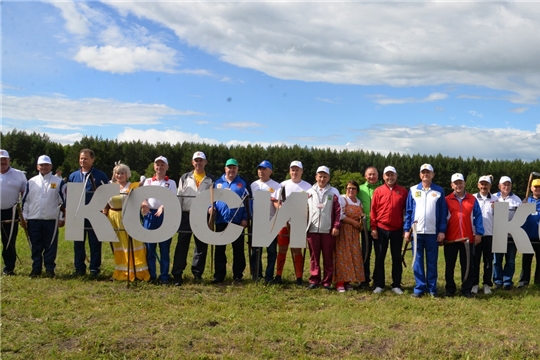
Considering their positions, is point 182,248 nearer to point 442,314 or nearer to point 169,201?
point 169,201

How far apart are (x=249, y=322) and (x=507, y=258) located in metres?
4.92

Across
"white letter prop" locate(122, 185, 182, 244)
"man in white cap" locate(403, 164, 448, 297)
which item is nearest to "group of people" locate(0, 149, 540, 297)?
"man in white cap" locate(403, 164, 448, 297)

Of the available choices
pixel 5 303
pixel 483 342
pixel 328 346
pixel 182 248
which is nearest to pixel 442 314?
pixel 483 342

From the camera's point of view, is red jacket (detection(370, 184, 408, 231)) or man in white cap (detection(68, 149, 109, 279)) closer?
red jacket (detection(370, 184, 408, 231))

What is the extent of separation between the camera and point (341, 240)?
7.91m

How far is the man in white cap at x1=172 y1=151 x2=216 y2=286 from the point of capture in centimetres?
794

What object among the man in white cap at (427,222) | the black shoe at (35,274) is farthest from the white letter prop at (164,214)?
the man in white cap at (427,222)

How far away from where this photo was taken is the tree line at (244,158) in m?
36.9

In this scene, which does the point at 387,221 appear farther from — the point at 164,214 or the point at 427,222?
the point at 164,214

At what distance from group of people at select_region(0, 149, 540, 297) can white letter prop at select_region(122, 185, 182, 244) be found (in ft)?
0.38

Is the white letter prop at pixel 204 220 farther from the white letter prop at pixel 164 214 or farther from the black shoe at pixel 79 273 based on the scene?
the black shoe at pixel 79 273

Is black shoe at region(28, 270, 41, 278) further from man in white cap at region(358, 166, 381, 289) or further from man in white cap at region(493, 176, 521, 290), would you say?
man in white cap at region(493, 176, 521, 290)

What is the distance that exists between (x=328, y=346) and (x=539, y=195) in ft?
17.0

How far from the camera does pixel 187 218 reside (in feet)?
26.2
